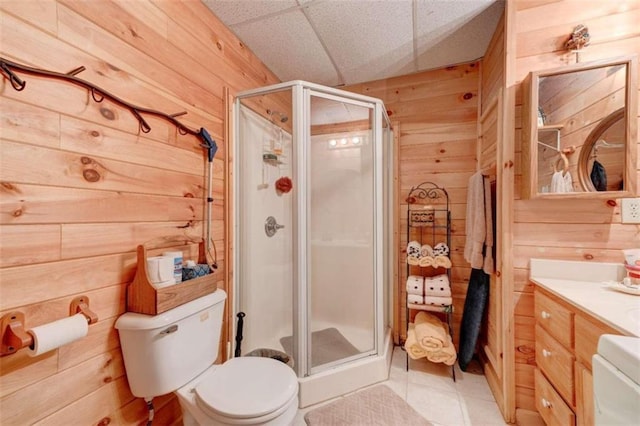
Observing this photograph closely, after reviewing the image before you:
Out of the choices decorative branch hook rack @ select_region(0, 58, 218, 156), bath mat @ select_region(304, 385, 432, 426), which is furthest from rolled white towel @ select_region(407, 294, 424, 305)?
decorative branch hook rack @ select_region(0, 58, 218, 156)

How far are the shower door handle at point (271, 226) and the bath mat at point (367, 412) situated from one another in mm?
1099

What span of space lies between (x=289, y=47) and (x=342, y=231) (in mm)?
1398

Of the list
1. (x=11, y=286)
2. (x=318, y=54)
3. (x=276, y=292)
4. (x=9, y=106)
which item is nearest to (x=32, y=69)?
(x=9, y=106)

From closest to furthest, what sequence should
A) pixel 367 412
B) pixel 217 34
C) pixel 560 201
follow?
pixel 560 201 → pixel 367 412 → pixel 217 34

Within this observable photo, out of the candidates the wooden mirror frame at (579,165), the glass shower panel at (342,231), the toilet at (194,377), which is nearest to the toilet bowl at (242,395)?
the toilet at (194,377)

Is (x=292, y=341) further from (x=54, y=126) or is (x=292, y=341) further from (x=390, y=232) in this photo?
(x=54, y=126)

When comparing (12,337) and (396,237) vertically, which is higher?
(396,237)

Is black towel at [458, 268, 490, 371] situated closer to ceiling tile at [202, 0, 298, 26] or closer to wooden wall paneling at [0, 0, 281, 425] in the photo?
wooden wall paneling at [0, 0, 281, 425]

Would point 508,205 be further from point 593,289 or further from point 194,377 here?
point 194,377

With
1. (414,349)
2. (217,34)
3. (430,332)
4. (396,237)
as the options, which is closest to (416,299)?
(430,332)

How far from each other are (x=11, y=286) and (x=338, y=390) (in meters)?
1.65

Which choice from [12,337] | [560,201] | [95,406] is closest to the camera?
[12,337]

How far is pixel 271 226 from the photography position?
72.6 inches

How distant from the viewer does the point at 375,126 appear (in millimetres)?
1935
